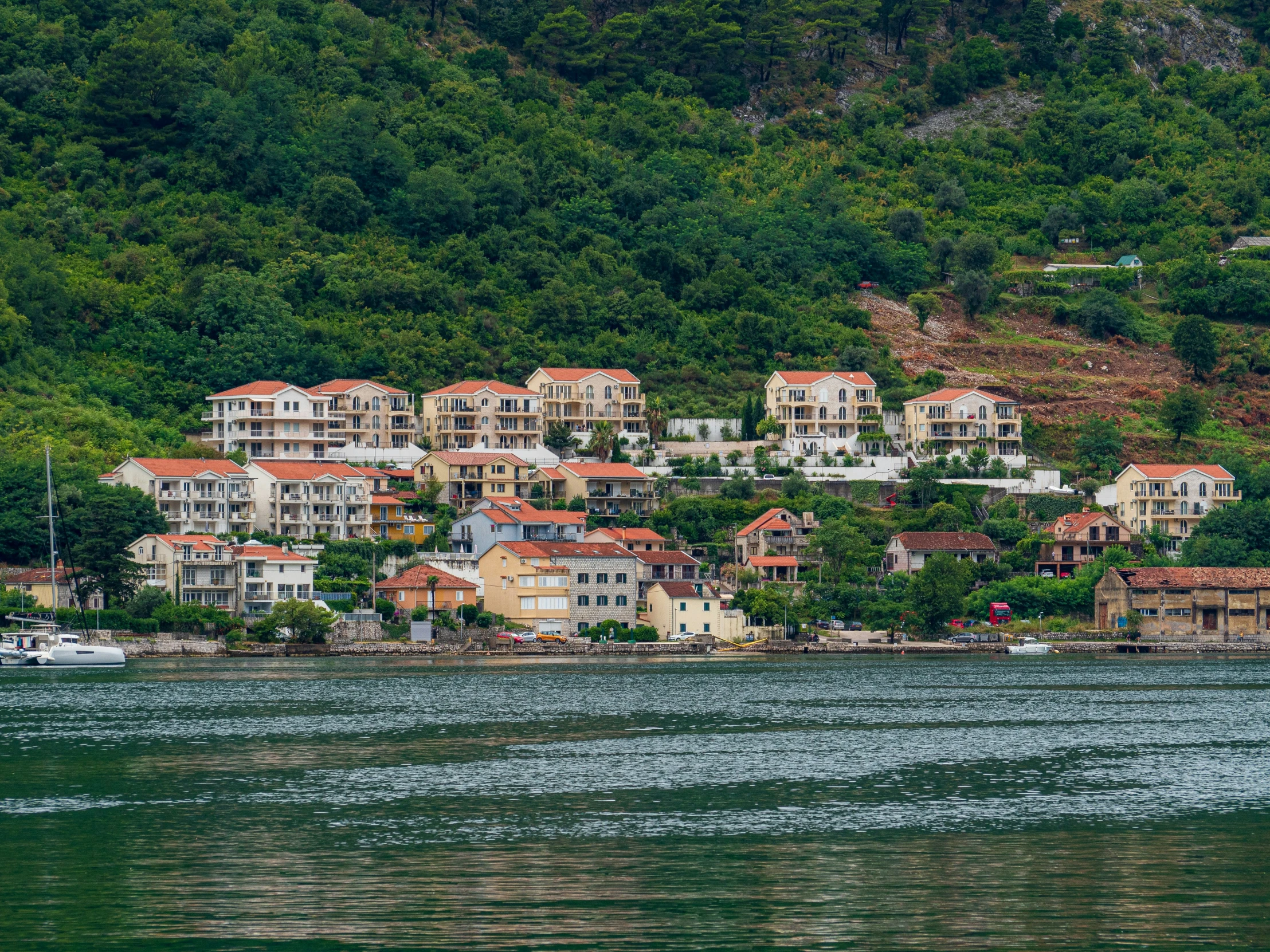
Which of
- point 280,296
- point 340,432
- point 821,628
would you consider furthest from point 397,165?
point 821,628

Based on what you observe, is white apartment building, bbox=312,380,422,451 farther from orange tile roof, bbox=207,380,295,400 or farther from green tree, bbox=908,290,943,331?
green tree, bbox=908,290,943,331

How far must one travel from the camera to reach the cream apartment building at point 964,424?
10156 cm

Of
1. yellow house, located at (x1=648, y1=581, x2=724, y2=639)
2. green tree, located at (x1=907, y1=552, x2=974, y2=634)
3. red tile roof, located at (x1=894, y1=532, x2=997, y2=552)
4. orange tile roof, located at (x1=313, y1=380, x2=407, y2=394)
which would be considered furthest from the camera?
orange tile roof, located at (x1=313, y1=380, x2=407, y2=394)

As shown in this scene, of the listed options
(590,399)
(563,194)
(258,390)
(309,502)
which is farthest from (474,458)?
(563,194)

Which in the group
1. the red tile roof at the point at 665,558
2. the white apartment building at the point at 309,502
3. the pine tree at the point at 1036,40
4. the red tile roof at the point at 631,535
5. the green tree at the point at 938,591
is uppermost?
the pine tree at the point at 1036,40

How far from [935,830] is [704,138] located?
10776 centimetres

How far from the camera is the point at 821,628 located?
84.9 meters

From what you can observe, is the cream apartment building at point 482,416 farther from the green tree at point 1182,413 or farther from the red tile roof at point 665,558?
the green tree at point 1182,413

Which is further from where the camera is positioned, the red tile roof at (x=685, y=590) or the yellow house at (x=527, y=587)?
the red tile roof at (x=685, y=590)

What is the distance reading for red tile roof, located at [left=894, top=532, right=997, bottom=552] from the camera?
8619 cm

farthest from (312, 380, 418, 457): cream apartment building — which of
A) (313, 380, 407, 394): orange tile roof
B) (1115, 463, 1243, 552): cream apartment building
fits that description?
(1115, 463, 1243, 552): cream apartment building

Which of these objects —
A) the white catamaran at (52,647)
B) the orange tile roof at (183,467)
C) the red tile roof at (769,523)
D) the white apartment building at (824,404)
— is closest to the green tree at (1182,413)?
the white apartment building at (824,404)

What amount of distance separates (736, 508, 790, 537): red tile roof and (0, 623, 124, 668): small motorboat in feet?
97.6

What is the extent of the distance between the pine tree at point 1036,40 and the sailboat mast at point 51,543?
97341mm
